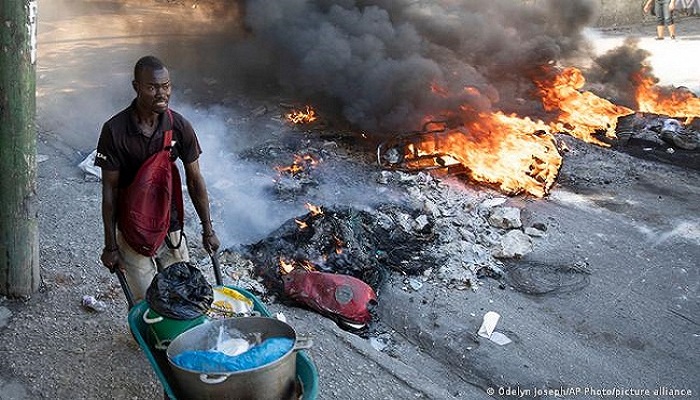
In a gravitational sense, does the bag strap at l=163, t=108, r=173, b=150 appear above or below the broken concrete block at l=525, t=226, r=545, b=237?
above

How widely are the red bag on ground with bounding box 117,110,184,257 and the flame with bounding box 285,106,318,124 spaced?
5938 millimetres

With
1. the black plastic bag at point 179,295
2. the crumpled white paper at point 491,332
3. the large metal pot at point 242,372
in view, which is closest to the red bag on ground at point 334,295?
the crumpled white paper at point 491,332

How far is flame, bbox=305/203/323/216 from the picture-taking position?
609 cm

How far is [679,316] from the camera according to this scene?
538cm

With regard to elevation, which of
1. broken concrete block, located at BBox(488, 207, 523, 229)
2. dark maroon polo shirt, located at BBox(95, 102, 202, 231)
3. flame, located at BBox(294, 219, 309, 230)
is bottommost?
broken concrete block, located at BBox(488, 207, 523, 229)

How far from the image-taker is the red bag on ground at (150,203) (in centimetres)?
323

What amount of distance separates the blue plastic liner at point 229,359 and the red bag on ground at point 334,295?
2.26 metres

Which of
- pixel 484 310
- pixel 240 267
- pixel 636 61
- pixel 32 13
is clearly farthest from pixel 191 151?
pixel 636 61

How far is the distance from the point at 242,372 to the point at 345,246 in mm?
3222

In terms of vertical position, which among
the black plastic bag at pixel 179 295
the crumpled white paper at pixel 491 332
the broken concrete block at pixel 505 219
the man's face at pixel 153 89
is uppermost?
the man's face at pixel 153 89

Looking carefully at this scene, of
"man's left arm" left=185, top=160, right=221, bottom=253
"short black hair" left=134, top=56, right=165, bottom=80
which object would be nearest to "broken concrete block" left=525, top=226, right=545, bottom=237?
"man's left arm" left=185, top=160, right=221, bottom=253

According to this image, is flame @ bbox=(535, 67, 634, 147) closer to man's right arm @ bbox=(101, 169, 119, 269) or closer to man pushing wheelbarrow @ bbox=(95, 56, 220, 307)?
man pushing wheelbarrow @ bbox=(95, 56, 220, 307)

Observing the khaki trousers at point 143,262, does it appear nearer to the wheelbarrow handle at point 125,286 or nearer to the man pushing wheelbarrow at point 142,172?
the man pushing wheelbarrow at point 142,172

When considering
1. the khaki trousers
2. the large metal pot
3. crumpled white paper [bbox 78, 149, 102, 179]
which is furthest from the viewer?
crumpled white paper [bbox 78, 149, 102, 179]
